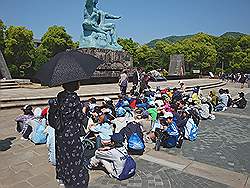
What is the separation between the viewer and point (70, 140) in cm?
280

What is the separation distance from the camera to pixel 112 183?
4152mm

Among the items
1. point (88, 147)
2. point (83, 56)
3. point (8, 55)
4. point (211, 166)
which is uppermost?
point (8, 55)

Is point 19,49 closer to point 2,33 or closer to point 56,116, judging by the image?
point 2,33

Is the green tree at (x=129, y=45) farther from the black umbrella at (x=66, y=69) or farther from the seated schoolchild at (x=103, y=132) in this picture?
the black umbrella at (x=66, y=69)

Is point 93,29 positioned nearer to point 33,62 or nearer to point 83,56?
point 33,62

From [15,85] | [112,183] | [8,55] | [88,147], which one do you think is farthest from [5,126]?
[8,55]

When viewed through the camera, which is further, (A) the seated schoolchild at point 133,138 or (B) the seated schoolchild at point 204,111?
(B) the seated schoolchild at point 204,111

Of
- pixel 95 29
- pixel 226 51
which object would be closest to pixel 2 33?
pixel 95 29

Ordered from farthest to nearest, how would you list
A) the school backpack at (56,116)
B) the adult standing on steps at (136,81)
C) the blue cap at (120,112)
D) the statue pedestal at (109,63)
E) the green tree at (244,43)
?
1. the green tree at (244,43)
2. the statue pedestal at (109,63)
3. the adult standing on steps at (136,81)
4. the blue cap at (120,112)
5. the school backpack at (56,116)

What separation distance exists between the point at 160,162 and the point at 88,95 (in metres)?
7.89

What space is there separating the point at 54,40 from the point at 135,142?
40407 mm

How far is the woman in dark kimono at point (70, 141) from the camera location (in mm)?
2746

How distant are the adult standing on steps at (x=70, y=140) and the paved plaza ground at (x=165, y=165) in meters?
1.26

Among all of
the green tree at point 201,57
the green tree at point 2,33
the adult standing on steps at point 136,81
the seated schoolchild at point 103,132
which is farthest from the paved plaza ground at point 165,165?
the green tree at point 201,57
